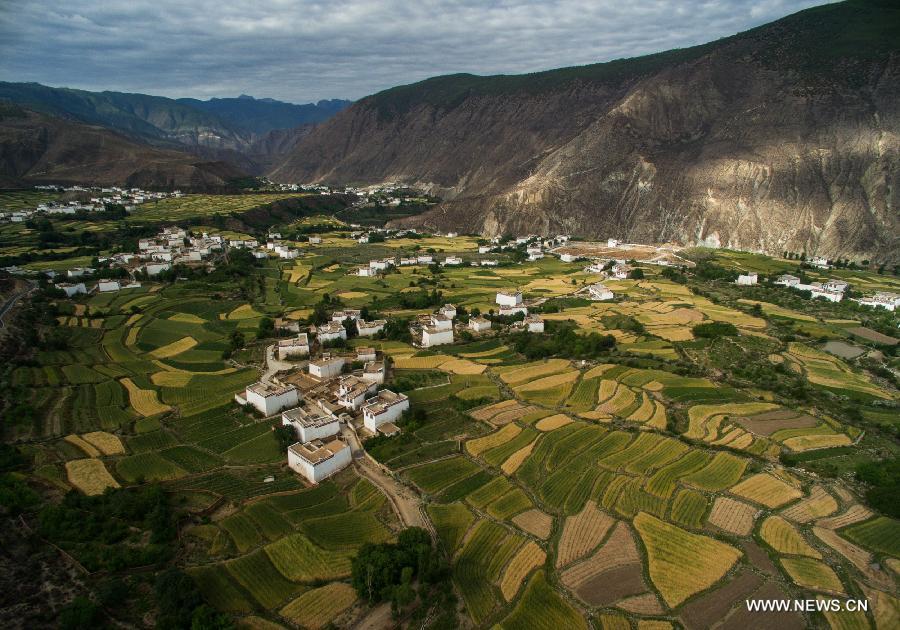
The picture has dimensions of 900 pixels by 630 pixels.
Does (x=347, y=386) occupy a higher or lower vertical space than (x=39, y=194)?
lower

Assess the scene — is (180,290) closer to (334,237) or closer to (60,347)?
(60,347)

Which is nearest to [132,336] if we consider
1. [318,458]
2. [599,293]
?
[318,458]

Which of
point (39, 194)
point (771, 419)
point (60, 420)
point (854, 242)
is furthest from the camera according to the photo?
point (39, 194)

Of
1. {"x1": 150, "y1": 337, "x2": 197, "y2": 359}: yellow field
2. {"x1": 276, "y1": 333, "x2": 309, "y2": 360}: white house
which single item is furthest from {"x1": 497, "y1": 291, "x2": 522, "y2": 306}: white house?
{"x1": 150, "y1": 337, "x2": 197, "y2": 359}: yellow field

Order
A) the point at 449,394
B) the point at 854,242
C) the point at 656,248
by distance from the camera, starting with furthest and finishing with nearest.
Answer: the point at 656,248
the point at 854,242
the point at 449,394

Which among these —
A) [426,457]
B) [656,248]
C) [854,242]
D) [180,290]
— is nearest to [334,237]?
[180,290]

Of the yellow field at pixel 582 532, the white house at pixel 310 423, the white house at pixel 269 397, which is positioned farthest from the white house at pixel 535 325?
the yellow field at pixel 582 532

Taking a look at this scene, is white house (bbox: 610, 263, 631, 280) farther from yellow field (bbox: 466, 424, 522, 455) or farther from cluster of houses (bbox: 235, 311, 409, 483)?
yellow field (bbox: 466, 424, 522, 455)
